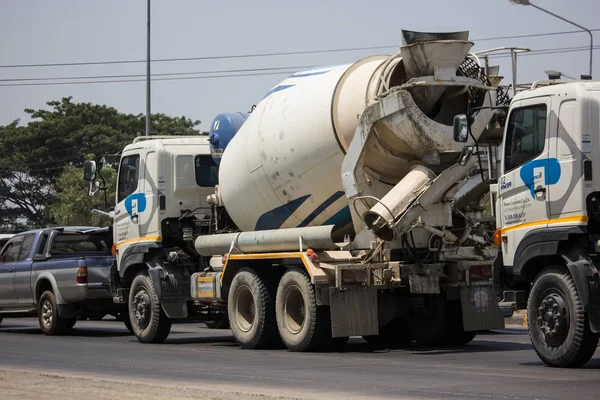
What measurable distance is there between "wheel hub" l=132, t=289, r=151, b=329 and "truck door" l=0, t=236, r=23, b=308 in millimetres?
4487

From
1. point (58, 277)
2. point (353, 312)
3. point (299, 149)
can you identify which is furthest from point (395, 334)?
point (58, 277)

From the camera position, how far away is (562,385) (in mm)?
11156

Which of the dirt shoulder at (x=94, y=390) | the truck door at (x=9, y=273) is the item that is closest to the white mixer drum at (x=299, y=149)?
the dirt shoulder at (x=94, y=390)

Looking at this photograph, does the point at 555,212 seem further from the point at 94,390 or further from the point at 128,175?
the point at 128,175

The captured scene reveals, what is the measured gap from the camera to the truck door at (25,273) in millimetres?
23250

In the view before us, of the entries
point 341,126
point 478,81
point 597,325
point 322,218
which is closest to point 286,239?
point 322,218

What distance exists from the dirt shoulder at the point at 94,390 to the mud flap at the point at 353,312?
13.2 ft

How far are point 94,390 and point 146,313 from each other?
8513 millimetres

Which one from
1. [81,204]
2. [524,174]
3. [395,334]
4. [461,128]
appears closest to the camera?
[524,174]

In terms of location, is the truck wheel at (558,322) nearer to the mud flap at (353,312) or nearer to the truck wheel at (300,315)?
the mud flap at (353,312)

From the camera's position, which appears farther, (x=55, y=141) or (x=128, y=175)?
(x=55, y=141)

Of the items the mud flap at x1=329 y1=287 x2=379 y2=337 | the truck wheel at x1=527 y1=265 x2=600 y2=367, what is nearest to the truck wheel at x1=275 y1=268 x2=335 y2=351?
the mud flap at x1=329 y1=287 x2=379 y2=337

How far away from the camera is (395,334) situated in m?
18.1

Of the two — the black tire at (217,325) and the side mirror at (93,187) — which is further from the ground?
the side mirror at (93,187)
